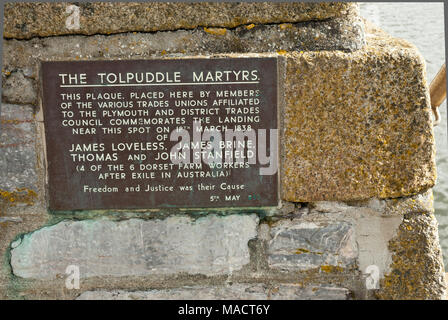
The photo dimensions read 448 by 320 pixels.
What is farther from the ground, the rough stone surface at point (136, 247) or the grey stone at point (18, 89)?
the grey stone at point (18, 89)

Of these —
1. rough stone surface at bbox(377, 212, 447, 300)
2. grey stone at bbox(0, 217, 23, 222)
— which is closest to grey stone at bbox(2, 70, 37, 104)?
grey stone at bbox(0, 217, 23, 222)

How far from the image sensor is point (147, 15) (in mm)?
1440

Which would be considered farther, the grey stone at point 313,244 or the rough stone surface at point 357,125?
the grey stone at point 313,244

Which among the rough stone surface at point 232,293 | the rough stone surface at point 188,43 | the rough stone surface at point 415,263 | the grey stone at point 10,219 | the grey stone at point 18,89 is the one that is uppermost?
the rough stone surface at point 188,43

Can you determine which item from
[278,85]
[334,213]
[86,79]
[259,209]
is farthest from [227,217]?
[86,79]

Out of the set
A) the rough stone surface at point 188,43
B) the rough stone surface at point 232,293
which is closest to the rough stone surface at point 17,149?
the rough stone surface at point 188,43

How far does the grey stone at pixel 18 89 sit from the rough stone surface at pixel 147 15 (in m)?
0.14

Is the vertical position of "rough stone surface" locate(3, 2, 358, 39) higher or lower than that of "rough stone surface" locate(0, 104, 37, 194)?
higher

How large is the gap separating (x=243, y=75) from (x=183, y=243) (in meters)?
0.66

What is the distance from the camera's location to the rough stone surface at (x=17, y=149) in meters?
1.47

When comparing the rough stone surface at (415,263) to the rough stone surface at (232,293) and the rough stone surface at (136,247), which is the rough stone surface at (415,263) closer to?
the rough stone surface at (232,293)

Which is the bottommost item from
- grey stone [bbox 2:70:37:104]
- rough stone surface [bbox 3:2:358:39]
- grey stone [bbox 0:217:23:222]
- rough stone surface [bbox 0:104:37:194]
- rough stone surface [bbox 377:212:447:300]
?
rough stone surface [bbox 377:212:447:300]

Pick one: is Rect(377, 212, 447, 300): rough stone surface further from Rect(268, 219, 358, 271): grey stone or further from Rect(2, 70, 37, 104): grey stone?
Rect(2, 70, 37, 104): grey stone

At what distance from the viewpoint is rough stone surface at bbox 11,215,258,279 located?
1.54m
